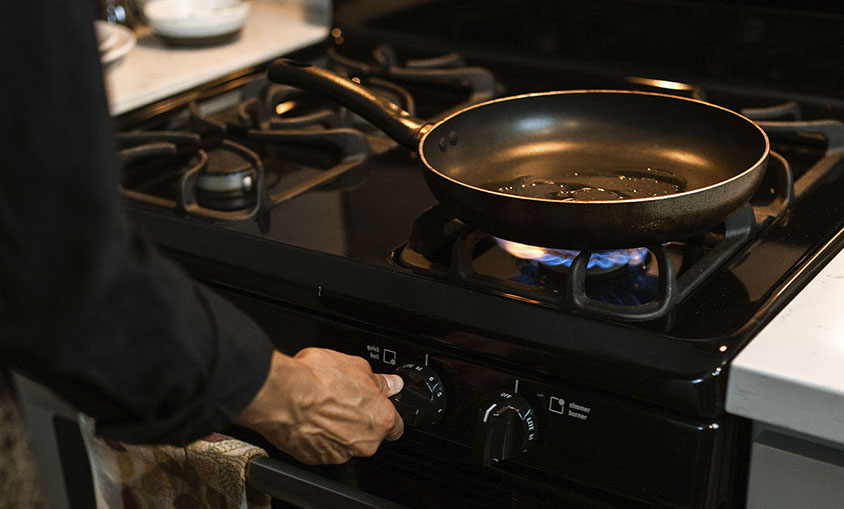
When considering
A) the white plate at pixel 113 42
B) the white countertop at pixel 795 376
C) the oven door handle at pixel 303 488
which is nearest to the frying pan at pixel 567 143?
the white countertop at pixel 795 376

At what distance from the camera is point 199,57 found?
1.30m

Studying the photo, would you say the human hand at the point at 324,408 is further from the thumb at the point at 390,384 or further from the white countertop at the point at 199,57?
the white countertop at the point at 199,57

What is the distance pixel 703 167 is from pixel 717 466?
32cm

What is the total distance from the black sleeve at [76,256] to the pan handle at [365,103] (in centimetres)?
35

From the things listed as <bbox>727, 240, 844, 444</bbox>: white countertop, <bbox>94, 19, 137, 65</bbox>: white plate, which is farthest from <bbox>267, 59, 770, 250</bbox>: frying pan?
<bbox>94, 19, 137, 65</bbox>: white plate

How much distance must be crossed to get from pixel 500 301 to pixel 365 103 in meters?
0.25

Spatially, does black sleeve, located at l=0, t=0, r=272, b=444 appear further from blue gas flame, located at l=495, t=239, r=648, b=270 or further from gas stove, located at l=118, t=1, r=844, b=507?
blue gas flame, located at l=495, t=239, r=648, b=270

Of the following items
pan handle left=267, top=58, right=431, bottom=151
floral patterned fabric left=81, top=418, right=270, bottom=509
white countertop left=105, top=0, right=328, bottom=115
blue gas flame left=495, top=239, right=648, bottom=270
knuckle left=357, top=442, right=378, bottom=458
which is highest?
pan handle left=267, top=58, right=431, bottom=151

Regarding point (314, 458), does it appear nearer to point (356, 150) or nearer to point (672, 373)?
point (672, 373)

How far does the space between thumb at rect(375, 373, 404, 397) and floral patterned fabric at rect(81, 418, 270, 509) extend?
A: 0.53 feet

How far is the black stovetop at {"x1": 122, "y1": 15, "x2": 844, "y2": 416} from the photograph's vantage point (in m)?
0.65

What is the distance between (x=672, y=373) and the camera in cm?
64

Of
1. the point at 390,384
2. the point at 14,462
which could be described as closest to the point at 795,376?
the point at 390,384

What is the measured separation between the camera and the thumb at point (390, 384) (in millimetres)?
728
